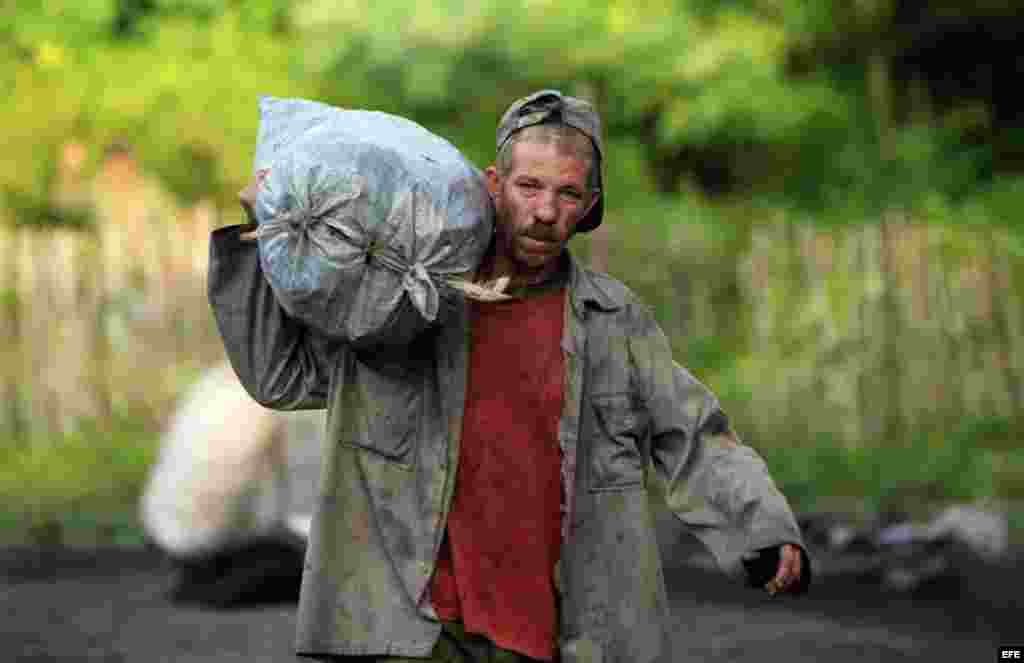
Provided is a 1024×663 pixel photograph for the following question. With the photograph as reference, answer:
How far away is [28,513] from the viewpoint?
1151 cm

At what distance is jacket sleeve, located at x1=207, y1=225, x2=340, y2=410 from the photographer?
14.2 ft

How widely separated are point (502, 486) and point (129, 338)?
9.43m

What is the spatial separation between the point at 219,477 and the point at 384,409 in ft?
16.3

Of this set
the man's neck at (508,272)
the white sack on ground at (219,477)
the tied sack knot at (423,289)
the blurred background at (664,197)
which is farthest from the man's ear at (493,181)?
the blurred background at (664,197)

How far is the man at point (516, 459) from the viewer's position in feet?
13.7

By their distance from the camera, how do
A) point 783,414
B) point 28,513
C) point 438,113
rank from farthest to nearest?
point 438,113
point 783,414
point 28,513

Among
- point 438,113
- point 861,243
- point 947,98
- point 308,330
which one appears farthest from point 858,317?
point 308,330

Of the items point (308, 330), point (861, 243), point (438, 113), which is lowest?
point (308, 330)

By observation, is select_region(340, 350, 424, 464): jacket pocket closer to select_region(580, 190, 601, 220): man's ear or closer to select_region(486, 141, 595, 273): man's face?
select_region(486, 141, 595, 273): man's face

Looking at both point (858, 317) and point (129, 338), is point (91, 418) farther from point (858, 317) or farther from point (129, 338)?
point (858, 317)

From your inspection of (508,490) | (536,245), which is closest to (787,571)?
(508,490)

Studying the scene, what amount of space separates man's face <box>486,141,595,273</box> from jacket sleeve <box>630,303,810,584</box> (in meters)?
0.32

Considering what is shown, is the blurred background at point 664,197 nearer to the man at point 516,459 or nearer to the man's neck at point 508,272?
the man at point 516,459

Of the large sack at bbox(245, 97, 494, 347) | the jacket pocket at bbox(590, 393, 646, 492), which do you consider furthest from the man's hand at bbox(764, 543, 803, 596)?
the large sack at bbox(245, 97, 494, 347)
